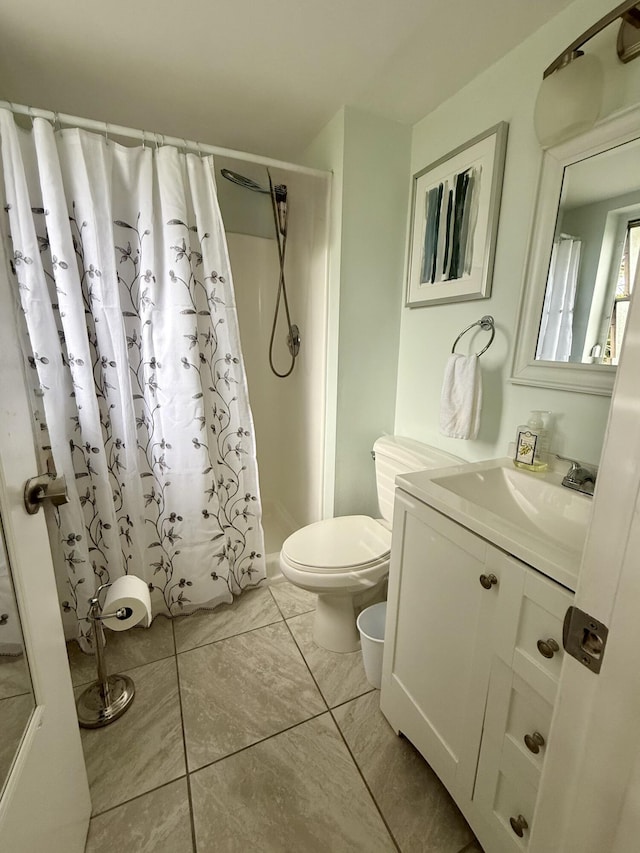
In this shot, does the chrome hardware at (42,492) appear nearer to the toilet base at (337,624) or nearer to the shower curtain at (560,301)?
the toilet base at (337,624)

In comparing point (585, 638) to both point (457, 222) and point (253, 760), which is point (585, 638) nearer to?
point (253, 760)

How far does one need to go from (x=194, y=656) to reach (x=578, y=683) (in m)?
1.53

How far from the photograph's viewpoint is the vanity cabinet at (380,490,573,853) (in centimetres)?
77

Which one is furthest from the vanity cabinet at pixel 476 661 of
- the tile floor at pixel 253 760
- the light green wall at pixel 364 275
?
the light green wall at pixel 364 275

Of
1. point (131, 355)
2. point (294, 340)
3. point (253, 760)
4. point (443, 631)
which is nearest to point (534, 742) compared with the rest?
point (443, 631)

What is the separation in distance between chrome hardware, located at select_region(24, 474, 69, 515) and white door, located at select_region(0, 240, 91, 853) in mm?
18

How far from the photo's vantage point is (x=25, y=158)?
1.32 meters

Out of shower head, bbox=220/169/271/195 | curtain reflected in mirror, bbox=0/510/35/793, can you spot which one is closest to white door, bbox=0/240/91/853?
curtain reflected in mirror, bbox=0/510/35/793

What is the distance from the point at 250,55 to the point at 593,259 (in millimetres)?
1308

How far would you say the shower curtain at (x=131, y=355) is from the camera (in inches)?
53.2

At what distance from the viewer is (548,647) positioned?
0.73 meters

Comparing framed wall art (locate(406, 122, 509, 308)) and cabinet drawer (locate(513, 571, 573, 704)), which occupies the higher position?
framed wall art (locate(406, 122, 509, 308))

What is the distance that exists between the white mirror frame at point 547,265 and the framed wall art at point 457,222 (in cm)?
16

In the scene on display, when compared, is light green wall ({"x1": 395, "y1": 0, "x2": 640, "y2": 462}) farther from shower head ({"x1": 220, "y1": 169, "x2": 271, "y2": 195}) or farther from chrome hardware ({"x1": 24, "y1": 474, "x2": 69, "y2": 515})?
chrome hardware ({"x1": 24, "y1": 474, "x2": 69, "y2": 515})
